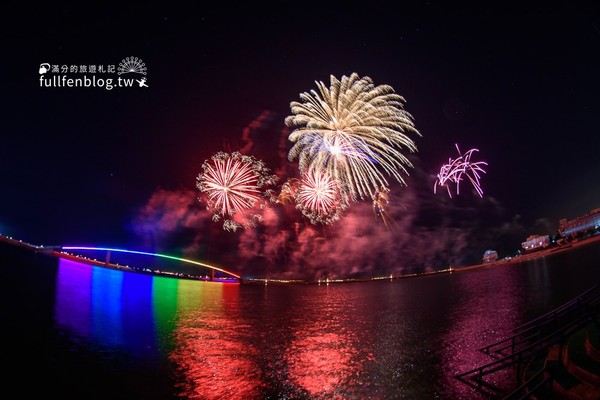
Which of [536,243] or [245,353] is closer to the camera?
[245,353]

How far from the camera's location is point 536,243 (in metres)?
93.4

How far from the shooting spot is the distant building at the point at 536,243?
90.6m

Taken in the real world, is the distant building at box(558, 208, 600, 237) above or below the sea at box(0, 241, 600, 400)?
above

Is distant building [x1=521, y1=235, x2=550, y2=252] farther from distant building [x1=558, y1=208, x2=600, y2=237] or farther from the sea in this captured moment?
the sea

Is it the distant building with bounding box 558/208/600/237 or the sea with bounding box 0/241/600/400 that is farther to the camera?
the distant building with bounding box 558/208/600/237

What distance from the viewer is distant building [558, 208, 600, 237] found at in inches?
2862

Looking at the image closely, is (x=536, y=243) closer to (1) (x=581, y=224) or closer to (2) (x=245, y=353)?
(1) (x=581, y=224)

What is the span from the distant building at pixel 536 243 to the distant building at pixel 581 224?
20.1 feet

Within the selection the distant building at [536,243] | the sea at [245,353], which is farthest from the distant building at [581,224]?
the sea at [245,353]

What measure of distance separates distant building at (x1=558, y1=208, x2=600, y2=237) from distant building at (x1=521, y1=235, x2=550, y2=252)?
6.11m

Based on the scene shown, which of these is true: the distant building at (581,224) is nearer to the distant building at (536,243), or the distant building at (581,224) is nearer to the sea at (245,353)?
the distant building at (536,243)

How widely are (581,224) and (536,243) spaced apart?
16.6 metres

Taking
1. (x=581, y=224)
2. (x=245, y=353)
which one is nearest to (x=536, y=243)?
(x=581, y=224)

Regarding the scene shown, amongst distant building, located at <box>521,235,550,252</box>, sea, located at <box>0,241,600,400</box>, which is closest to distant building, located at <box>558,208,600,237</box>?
distant building, located at <box>521,235,550,252</box>
